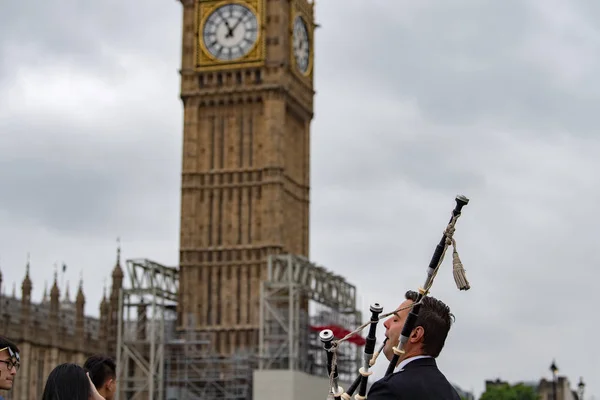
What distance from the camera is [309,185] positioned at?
222 ft

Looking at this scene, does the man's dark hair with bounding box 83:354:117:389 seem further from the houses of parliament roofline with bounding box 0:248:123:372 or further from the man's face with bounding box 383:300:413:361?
the houses of parliament roofline with bounding box 0:248:123:372

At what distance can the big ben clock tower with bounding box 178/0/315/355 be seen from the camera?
61.9 m

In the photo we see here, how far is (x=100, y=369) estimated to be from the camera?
25.3ft

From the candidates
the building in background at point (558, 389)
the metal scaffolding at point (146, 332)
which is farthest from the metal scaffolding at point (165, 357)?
the building in background at point (558, 389)

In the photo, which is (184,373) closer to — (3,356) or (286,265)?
(286,265)

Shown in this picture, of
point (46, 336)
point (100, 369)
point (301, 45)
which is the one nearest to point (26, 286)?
point (46, 336)

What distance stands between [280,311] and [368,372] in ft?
180

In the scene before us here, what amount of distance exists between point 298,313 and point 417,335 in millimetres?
54829

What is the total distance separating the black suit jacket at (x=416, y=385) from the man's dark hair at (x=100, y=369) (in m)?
2.63

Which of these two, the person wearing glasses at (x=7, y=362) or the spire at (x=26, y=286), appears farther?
the spire at (x=26, y=286)

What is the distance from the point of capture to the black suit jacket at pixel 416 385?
5.32 meters

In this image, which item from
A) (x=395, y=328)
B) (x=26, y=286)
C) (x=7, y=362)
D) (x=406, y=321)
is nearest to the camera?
(x=406, y=321)

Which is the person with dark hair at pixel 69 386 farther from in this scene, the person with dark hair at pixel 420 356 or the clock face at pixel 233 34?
the clock face at pixel 233 34

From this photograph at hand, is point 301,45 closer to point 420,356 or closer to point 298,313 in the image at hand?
point 298,313
